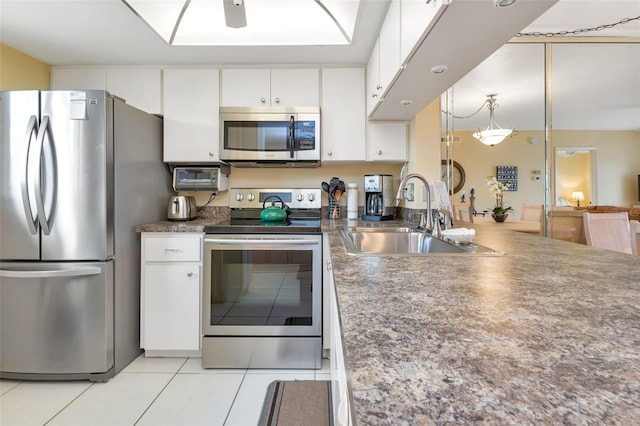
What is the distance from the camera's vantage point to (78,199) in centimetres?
181

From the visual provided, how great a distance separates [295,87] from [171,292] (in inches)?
69.8

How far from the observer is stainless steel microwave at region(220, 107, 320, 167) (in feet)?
7.84

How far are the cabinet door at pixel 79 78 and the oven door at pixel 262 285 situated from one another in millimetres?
1661

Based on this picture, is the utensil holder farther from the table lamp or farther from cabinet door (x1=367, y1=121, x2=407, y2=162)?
the table lamp

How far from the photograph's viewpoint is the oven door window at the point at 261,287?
6.59 ft

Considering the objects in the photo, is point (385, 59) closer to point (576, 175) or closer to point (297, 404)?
point (297, 404)

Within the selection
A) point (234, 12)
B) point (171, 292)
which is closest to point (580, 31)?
point (234, 12)

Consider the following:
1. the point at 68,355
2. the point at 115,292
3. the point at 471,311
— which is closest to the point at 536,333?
the point at 471,311

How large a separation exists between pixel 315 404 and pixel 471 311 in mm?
1281

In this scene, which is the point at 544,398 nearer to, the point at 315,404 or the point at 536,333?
the point at 536,333

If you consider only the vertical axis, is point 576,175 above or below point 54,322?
above

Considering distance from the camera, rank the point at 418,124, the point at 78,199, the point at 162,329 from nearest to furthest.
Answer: the point at 78,199 → the point at 162,329 → the point at 418,124

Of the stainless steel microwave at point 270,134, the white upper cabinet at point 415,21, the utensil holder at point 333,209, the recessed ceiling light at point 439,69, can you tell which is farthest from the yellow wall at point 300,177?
the white upper cabinet at point 415,21

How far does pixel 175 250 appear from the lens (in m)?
2.09
